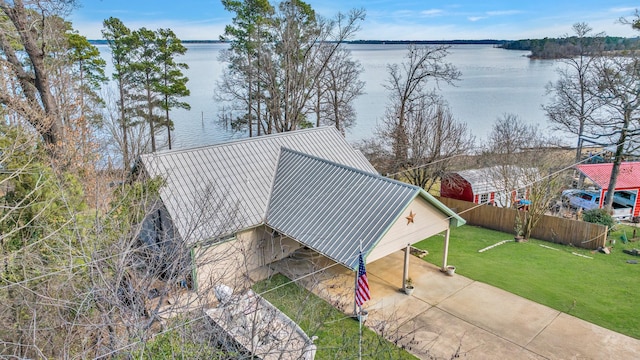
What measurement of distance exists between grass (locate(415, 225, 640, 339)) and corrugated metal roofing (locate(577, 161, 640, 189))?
19.3 ft

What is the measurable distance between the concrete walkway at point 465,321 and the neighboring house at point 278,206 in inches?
61.7

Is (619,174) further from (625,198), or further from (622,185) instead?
(625,198)

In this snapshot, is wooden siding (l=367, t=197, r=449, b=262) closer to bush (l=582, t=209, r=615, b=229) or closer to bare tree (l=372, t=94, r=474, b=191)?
bare tree (l=372, t=94, r=474, b=191)

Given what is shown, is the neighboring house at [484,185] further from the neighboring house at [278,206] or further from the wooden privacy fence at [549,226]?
the neighboring house at [278,206]

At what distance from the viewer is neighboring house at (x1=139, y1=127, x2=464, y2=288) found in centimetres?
1181

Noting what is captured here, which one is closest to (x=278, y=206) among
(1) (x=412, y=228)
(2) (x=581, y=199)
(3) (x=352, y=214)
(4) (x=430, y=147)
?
(3) (x=352, y=214)

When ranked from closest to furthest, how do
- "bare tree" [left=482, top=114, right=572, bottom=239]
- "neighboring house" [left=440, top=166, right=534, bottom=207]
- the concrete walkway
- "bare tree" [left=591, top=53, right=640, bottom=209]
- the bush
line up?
the concrete walkway, the bush, "bare tree" [left=482, top=114, right=572, bottom=239], "bare tree" [left=591, top=53, right=640, bottom=209], "neighboring house" [left=440, top=166, right=534, bottom=207]

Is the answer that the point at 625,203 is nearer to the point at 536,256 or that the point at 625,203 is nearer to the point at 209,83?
the point at 536,256

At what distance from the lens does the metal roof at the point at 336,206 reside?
1170 centimetres

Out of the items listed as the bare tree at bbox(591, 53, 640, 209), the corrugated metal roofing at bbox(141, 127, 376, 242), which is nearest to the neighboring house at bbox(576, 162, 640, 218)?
the bare tree at bbox(591, 53, 640, 209)

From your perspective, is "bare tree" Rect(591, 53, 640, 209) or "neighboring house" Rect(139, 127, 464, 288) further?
"bare tree" Rect(591, 53, 640, 209)

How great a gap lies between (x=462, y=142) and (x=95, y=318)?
2324 cm

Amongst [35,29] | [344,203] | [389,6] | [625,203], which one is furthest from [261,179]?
[389,6]

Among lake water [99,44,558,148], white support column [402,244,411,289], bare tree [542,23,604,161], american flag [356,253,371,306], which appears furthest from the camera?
lake water [99,44,558,148]
